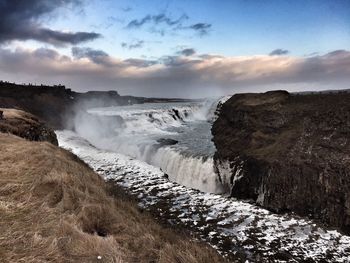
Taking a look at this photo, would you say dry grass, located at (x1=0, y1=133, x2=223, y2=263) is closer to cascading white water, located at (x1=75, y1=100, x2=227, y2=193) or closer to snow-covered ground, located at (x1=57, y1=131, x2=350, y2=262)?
snow-covered ground, located at (x1=57, y1=131, x2=350, y2=262)

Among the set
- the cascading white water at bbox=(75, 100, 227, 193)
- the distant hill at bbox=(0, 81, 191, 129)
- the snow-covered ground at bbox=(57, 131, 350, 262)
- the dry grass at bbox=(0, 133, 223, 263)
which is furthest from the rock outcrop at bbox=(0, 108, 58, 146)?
the distant hill at bbox=(0, 81, 191, 129)

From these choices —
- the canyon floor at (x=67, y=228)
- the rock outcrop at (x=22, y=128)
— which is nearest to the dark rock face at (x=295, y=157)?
the canyon floor at (x=67, y=228)

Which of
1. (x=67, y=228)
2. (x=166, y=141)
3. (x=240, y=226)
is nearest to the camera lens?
(x=67, y=228)

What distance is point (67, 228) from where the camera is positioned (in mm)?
6668

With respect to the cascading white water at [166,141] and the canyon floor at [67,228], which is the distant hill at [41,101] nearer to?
the cascading white water at [166,141]

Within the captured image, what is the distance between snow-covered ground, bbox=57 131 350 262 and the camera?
1197 cm

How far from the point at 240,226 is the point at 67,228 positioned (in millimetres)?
8979

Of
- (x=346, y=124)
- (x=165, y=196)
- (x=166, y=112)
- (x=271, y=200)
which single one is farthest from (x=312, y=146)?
(x=166, y=112)

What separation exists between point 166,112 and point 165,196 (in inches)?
1672

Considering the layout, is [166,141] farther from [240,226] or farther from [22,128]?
[240,226]

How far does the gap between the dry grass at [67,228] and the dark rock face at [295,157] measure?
30.2ft

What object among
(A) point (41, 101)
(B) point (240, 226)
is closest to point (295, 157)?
(B) point (240, 226)

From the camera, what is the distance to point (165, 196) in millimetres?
17984

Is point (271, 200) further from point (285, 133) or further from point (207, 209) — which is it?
point (285, 133)
